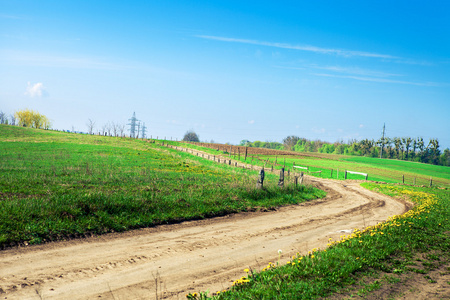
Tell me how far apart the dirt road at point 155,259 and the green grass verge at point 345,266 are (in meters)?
0.78

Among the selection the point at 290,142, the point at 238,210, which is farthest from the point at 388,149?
the point at 238,210

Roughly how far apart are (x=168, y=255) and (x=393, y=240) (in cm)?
682

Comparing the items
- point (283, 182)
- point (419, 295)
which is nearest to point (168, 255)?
point (419, 295)

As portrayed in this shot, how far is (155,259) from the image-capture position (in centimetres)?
730

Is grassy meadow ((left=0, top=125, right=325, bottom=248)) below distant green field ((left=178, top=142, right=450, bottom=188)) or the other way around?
the other way around

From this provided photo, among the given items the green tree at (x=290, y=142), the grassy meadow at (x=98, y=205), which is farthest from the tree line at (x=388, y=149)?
the grassy meadow at (x=98, y=205)

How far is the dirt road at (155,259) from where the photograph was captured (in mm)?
5617

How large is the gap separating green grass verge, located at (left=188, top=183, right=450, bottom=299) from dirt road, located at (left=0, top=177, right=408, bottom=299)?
777mm

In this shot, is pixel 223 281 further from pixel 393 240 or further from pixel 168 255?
pixel 393 240

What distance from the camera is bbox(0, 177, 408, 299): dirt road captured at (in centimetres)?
562

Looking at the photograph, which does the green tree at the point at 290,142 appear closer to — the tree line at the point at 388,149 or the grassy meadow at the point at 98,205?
the tree line at the point at 388,149

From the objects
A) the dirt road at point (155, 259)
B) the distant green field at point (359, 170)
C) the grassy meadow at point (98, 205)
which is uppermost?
the grassy meadow at point (98, 205)

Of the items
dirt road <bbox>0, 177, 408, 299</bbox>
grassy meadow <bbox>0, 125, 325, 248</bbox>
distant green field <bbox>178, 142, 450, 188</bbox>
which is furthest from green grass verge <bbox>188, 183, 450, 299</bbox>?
distant green field <bbox>178, 142, 450, 188</bbox>

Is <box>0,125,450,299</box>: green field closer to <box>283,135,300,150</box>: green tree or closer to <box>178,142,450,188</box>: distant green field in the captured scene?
<box>178,142,450,188</box>: distant green field
